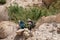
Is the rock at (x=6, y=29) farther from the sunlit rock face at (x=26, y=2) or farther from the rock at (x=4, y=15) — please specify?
the sunlit rock face at (x=26, y=2)

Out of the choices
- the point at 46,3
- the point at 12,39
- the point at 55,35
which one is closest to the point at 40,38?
the point at 55,35

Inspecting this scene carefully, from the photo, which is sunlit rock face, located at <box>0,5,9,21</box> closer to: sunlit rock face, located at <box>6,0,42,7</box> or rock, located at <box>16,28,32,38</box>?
sunlit rock face, located at <box>6,0,42,7</box>

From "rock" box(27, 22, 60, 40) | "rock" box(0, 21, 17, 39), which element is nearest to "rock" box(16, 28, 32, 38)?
"rock" box(27, 22, 60, 40)

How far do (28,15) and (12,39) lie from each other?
1.38 m

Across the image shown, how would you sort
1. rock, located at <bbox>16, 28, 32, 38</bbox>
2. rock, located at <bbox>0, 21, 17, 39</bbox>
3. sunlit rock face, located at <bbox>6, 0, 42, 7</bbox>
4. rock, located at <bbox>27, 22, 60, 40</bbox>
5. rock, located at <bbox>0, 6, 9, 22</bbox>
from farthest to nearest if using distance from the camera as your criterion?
sunlit rock face, located at <bbox>6, 0, 42, 7</bbox>
rock, located at <bbox>0, 6, 9, 22</bbox>
rock, located at <bbox>0, 21, 17, 39</bbox>
rock, located at <bbox>16, 28, 32, 38</bbox>
rock, located at <bbox>27, 22, 60, 40</bbox>

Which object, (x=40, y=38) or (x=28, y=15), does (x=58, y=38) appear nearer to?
(x=40, y=38)

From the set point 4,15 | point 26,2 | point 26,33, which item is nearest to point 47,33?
point 26,33

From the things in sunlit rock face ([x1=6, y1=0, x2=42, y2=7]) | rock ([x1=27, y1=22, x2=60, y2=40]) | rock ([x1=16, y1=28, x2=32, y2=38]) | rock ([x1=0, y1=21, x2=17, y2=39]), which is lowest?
rock ([x1=0, y1=21, x2=17, y2=39])

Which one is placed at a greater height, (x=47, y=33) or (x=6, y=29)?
(x=47, y=33)

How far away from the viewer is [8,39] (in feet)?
22.6

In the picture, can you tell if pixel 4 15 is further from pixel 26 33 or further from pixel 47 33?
pixel 47 33

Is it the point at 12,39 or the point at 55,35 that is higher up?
the point at 55,35

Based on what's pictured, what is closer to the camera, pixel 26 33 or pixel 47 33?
pixel 47 33

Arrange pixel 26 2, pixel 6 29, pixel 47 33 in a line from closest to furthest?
pixel 47 33
pixel 6 29
pixel 26 2
